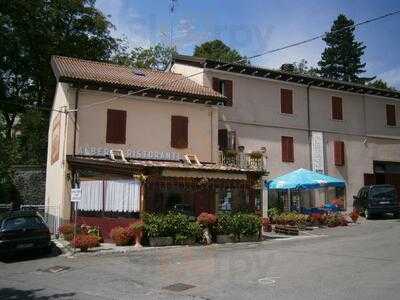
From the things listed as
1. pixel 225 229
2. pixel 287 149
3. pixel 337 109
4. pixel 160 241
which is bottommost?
pixel 160 241

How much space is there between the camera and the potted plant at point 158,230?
670 inches

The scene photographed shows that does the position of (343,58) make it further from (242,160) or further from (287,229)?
(287,229)

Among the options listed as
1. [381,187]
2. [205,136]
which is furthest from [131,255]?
[381,187]

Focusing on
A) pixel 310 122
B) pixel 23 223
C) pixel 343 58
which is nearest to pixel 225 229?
pixel 23 223

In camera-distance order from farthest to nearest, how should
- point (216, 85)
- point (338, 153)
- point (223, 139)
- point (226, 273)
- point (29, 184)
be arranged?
point (29, 184) → point (338, 153) → point (216, 85) → point (223, 139) → point (226, 273)

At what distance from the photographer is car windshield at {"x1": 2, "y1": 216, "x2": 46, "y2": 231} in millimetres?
15828

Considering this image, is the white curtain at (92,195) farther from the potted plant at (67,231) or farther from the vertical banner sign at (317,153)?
the vertical banner sign at (317,153)

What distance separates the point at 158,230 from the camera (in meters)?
17.1

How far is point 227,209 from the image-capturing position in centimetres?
2053

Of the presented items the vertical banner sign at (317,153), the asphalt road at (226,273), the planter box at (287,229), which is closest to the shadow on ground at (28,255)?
the asphalt road at (226,273)

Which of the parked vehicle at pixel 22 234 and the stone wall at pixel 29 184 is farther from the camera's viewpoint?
the stone wall at pixel 29 184

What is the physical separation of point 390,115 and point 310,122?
716 cm

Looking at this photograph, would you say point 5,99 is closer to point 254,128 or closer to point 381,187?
point 254,128

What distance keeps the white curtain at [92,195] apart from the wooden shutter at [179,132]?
4.83 meters
